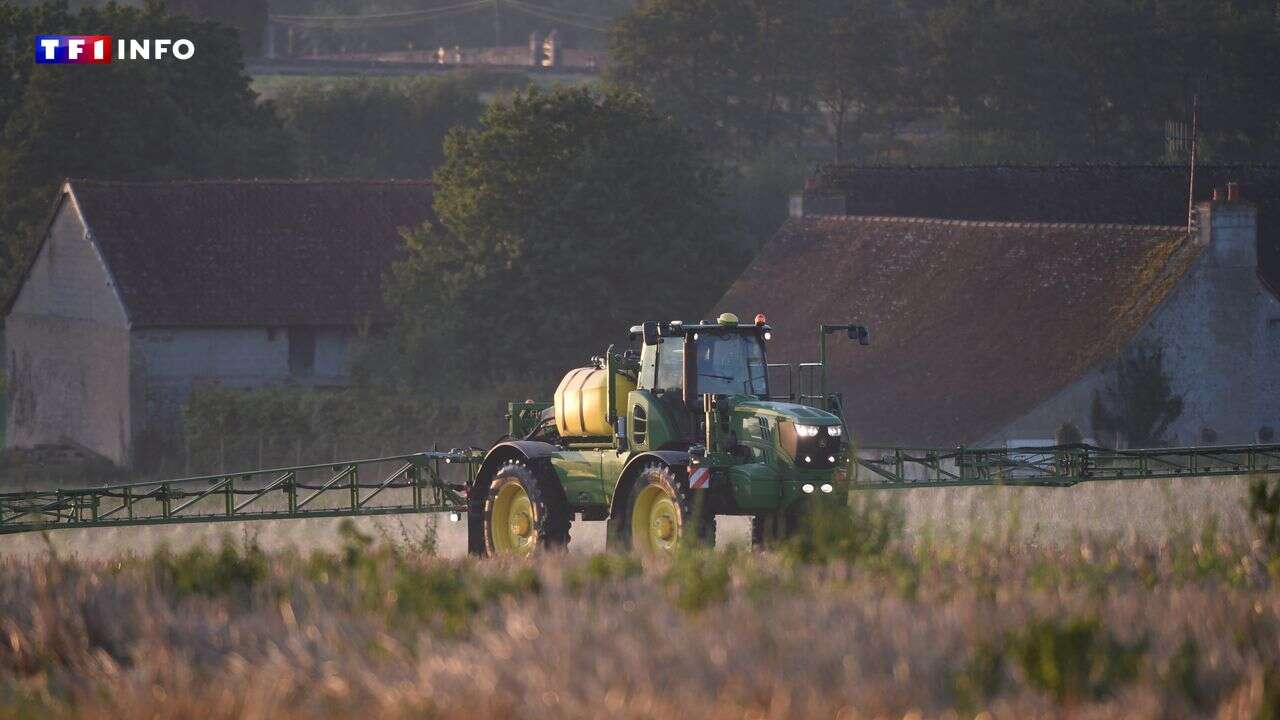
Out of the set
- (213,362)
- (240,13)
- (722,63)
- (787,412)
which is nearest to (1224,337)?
(787,412)

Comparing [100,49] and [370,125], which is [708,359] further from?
[370,125]

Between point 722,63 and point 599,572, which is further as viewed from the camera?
point 722,63

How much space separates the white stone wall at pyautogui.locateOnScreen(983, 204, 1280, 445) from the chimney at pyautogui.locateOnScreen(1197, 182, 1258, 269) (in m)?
0.02

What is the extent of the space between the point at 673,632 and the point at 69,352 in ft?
133

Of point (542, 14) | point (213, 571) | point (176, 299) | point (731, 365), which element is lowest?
point (213, 571)

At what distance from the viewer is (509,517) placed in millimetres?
24609

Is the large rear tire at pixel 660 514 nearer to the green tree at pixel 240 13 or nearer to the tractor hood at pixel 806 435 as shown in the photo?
the tractor hood at pixel 806 435

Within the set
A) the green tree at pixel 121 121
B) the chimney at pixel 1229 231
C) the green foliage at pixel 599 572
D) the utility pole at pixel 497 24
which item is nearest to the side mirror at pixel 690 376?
the green foliage at pixel 599 572

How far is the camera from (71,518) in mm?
26469

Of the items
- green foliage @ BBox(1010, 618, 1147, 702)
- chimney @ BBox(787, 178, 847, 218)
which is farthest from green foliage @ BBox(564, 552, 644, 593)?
chimney @ BBox(787, 178, 847, 218)

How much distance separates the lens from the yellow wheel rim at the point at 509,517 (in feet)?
79.4

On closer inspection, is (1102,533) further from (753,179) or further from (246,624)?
(753,179)

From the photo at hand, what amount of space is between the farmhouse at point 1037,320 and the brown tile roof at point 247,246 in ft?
31.9

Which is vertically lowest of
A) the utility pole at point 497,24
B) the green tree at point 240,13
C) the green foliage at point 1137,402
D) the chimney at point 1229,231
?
the green foliage at point 1137,402
